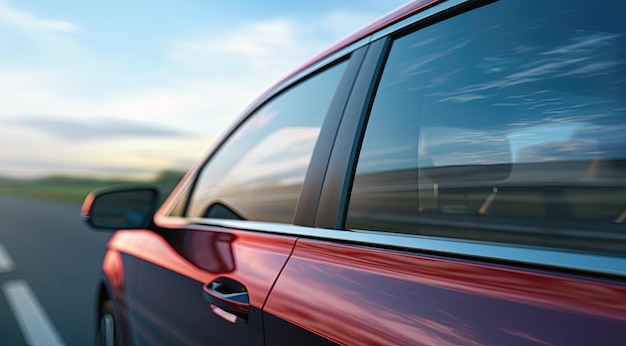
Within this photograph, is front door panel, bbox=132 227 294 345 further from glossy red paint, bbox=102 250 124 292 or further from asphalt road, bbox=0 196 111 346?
asphalt road, bbox=0 196 111 346

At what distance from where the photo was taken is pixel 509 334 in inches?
44.1

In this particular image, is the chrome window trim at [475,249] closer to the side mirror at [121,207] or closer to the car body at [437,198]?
the car body at [437,198]

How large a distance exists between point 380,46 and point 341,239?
0.57 metres

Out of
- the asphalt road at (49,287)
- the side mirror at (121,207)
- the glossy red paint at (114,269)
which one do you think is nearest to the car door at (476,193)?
the side mirror at (121,207)

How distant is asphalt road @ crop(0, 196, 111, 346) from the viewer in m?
5.45

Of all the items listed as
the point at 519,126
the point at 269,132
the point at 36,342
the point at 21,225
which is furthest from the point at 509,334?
the point at 21,225

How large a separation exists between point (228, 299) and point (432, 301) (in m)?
0.86

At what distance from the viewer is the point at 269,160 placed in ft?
8.48

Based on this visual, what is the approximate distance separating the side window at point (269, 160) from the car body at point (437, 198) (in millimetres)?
12

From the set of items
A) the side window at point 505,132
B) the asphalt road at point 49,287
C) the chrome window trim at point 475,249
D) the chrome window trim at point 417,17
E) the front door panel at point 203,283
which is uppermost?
the chrome window trim at point 417,17

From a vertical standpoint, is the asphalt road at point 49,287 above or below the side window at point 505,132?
below

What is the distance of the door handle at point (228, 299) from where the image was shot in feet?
6.39

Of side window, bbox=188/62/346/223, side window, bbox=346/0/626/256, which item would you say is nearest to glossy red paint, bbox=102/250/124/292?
side window, bbox=188/62/346/223

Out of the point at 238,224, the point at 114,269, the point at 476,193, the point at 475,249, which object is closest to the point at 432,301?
the point at 475,249
